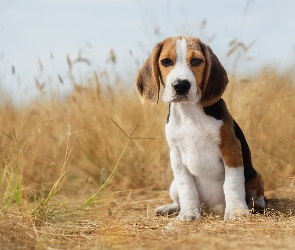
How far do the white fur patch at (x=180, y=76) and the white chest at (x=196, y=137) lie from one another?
261 millimetres

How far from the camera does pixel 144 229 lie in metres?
4.60

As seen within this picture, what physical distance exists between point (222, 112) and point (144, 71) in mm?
786

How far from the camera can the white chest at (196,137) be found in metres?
4.79

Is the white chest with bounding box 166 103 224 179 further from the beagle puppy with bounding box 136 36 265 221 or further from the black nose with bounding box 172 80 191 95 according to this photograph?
the black nose with bounding box 172 80 191 95

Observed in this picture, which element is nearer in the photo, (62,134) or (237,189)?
(237,189)

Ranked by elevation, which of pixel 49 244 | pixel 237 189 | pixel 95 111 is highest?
pixel 95 111

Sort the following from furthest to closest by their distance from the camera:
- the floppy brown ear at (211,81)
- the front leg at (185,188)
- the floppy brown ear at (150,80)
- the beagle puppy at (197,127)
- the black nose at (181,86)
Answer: the front leg at (185,188), the floppy brown ear at (150,80), the floppy brown ear at (211,81), the beagle puppy at (197,127), the black nose at (181,86)

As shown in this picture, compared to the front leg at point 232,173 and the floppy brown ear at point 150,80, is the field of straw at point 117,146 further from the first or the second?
the floppy brown ear at point 150,80

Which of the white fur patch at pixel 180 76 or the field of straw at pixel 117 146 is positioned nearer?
the white fur patch at pixel 180 76

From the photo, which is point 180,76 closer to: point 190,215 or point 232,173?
point 232,173

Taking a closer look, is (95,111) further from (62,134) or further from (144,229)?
(144,229)

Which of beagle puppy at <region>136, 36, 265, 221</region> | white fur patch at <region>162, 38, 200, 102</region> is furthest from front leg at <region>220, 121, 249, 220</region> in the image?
white fur patch at <region>162, 38, 200, 102</region>

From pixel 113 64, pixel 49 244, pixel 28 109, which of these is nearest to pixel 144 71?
pixel 49 244

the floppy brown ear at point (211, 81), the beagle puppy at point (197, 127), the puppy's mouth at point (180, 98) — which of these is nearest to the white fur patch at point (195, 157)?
the beagle puppy at point (197, 127)
